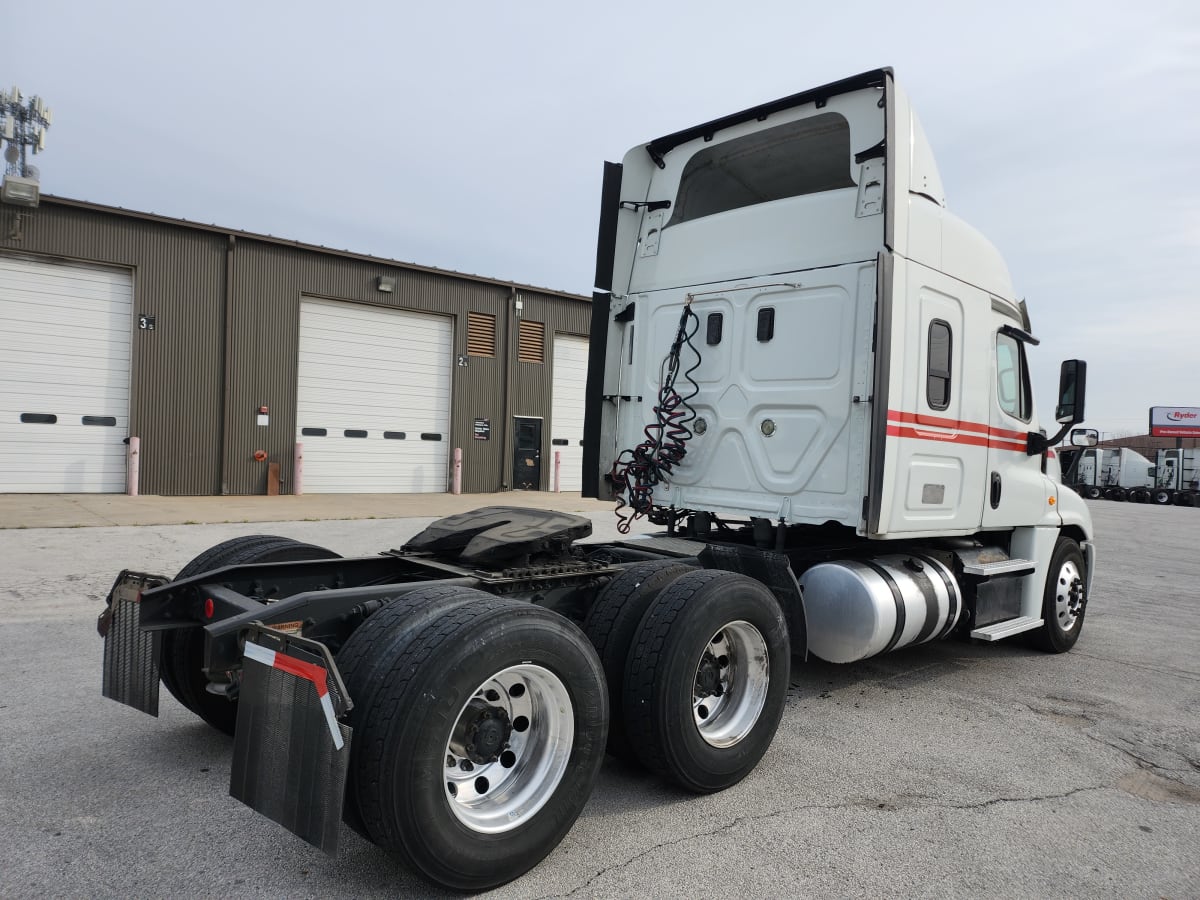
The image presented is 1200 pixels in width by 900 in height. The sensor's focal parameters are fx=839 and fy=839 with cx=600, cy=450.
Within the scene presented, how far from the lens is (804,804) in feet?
11.5

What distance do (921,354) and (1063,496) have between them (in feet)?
8.29

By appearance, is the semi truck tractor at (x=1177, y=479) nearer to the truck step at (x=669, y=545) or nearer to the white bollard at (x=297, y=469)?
the white bollard at (x=297, y=469)

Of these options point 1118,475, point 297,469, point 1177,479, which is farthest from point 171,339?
point 1177,479

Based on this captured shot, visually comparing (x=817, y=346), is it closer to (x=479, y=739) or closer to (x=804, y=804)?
(x=804, y=804)

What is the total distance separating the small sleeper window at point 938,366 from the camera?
5047mm

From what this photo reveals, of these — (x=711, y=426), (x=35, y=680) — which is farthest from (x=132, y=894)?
(x=711, y=426)

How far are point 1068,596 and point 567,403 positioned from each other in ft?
55.9

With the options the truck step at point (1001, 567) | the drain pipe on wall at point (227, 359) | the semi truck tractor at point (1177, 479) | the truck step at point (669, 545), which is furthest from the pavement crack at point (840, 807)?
the semi truck tractor at point (1177, 479)

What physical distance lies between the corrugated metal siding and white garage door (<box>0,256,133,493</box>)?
334 mm

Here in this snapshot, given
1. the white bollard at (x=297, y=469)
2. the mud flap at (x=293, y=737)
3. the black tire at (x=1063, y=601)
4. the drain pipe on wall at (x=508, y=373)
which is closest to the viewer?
the mud flap at (x=293, y=737)

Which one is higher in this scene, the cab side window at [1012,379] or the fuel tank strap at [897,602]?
the cab side window at [1012,379]

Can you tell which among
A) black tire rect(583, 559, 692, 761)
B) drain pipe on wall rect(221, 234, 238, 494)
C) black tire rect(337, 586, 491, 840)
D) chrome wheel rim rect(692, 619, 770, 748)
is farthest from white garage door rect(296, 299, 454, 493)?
black tire rect(337, 586, 491, 840)

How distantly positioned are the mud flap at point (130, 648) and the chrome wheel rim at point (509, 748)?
1456 millimetres

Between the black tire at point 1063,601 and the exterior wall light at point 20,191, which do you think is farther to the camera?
the exterior wall light at point 20,191
